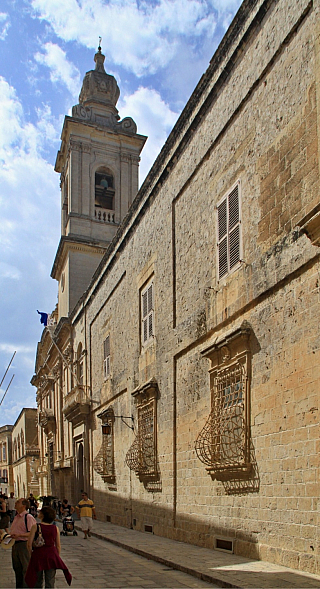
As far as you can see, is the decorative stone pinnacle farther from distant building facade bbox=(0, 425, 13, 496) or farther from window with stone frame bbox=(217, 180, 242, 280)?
distant building facade bbox=(0, 425, 13, 496)

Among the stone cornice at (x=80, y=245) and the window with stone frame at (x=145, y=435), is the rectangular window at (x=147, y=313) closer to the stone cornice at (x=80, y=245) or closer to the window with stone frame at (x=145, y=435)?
the window with stone frame at (x=145, y=435)

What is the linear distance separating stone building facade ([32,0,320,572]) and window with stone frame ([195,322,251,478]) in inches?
1.2

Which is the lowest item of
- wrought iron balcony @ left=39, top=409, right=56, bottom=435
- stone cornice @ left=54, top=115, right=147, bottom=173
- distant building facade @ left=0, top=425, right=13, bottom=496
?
distant building facade @ left=0, top=425, right=13, bottom=496

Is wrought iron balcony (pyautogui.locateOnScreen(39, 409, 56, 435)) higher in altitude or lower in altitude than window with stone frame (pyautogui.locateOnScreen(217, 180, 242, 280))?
lower

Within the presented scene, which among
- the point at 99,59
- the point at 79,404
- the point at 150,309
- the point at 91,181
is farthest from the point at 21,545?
the point at 99,59

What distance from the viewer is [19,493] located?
53.8 meters

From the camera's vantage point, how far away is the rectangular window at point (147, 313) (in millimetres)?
14766

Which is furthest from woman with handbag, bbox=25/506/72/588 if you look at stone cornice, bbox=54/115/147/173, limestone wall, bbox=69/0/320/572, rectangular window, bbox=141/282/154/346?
stone cornice, bbox=54/115/147/173

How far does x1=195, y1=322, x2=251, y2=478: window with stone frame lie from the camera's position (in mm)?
8922

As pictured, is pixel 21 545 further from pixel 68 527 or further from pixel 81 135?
pixel 81 135

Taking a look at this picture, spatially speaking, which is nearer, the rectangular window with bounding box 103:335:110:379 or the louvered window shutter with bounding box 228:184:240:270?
the louvered window shutter with bounding box 228:184:240:270

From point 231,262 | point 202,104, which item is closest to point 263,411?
point 231,262

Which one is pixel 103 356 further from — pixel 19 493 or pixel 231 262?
pixel 19 493

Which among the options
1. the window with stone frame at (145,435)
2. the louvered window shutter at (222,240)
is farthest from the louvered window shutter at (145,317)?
the louvered window shutter at (222,240)
